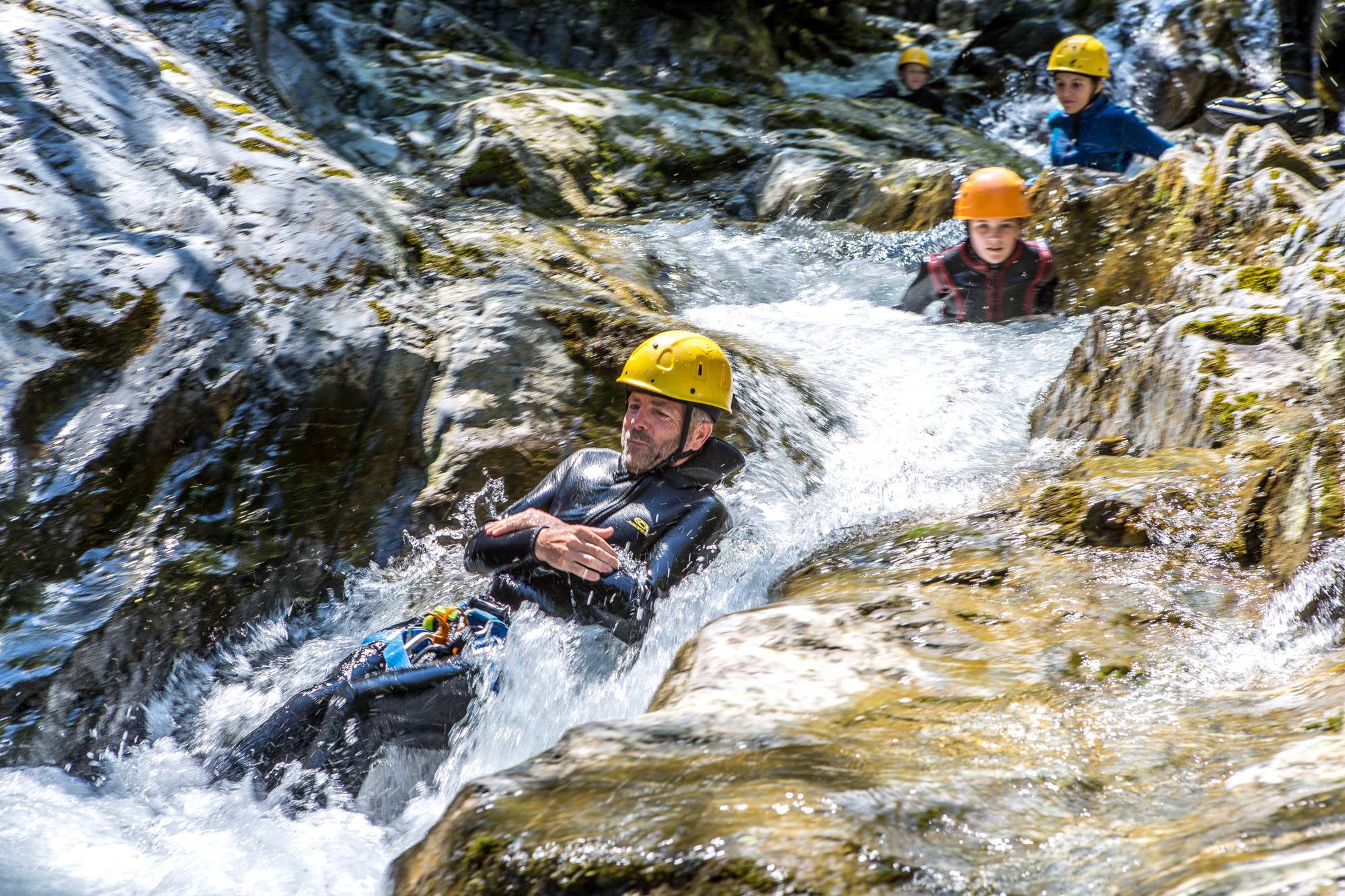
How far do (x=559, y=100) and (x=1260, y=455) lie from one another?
8226 mm

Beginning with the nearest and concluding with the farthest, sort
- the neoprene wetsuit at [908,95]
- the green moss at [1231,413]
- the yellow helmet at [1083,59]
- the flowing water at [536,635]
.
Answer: the flowing water at [536,635], the green moss at [1231,413], the yellow helmet at [1083,59], the neoprene wetsuit at [908,95]

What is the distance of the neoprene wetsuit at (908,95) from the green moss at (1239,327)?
8171mm

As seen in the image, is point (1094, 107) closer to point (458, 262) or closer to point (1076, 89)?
point (1076, 89)

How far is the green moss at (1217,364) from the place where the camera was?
14.3 feet

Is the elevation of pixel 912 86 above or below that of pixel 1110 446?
above

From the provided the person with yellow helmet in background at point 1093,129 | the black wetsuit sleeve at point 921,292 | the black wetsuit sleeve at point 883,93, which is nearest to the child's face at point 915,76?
the black wetsuit sleeve at point 883,93

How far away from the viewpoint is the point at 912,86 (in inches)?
508

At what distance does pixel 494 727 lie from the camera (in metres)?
3.71

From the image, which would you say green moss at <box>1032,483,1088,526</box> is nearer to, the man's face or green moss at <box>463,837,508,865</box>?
the man's face

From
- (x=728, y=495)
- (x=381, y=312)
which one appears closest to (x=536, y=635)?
(x=728, y=495)

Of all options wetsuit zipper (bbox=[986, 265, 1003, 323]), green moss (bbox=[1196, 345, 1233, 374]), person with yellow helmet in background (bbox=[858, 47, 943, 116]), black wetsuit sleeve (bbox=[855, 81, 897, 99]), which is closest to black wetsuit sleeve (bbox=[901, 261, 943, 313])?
wetsuit zipper (bbox=[986, 265, 1003, 323])

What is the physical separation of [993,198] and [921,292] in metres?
0.81

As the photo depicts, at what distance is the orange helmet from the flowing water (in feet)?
2.61

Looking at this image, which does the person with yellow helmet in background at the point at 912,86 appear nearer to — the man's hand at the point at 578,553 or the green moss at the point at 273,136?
the green moss at the point at 273,136
